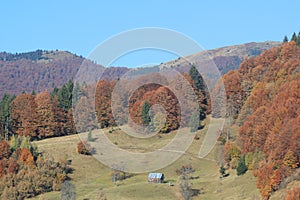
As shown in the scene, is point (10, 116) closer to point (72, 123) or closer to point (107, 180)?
point (72, 123)

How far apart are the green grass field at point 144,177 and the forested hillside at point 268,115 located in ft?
9.48

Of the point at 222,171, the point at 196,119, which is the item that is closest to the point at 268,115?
the point at 222,171

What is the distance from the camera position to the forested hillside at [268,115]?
64.9 metres

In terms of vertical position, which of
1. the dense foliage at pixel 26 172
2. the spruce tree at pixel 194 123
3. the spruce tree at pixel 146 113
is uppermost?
the spruce tree at pixel 146 113

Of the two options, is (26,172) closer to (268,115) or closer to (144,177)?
(144,177)

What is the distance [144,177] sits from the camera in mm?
77188

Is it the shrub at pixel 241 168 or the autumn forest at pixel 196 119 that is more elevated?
the autumn forest at pixel 196 119

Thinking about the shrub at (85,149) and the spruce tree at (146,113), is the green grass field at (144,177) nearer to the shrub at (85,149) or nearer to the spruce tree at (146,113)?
the shrub at (85,149)

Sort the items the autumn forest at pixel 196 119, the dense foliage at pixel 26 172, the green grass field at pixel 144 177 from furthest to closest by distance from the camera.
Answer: the dense foliage at pixel 26 172 → the autumn forest at pixel 196 119 → the green grass field at pixel 144 177

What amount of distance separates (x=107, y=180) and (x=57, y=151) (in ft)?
50.4

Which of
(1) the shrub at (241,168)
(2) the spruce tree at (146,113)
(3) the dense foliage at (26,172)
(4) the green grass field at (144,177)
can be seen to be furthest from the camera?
(2) the spruce tree at (146,113)

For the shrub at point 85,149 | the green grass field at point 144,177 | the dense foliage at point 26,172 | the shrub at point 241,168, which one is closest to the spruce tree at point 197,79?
the green grass field at point 144,177

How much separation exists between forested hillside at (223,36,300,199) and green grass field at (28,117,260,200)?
2890 millimetres

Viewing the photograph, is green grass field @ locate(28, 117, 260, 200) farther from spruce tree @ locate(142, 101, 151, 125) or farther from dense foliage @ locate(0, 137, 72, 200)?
spruce tree @ locate(142, 101, 151, 125)
